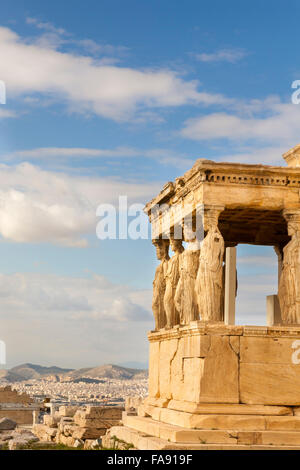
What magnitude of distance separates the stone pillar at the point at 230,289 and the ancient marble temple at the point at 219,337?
0.06ft

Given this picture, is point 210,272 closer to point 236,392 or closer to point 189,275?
point 189,275

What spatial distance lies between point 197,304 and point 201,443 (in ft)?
9.90

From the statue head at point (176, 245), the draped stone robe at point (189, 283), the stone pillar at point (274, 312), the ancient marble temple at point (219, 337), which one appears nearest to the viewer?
the ancient marble temple at point (219, 337)

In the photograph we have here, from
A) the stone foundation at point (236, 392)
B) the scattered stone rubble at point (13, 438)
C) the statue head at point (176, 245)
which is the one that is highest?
the statue head at point (176, 245)

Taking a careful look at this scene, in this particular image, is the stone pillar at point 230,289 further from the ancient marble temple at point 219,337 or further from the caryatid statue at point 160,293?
the caryatid statue at point 160,293

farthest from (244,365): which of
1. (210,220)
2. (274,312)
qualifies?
(274,312)

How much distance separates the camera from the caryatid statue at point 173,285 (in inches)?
642

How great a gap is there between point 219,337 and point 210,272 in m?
1.18

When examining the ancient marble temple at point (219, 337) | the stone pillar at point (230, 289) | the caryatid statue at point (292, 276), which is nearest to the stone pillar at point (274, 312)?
the ancient marble temple at point (219, 337)

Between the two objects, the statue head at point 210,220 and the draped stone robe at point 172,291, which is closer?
the statue head at point 210,220

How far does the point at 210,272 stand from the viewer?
14.0 m

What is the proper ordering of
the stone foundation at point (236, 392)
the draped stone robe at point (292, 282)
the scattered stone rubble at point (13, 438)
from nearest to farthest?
1. the stone foundation at point (236, 392)
2. the draped stone robe at point (292, 282)
3. the scattered stone rubble at point (13, 438)
